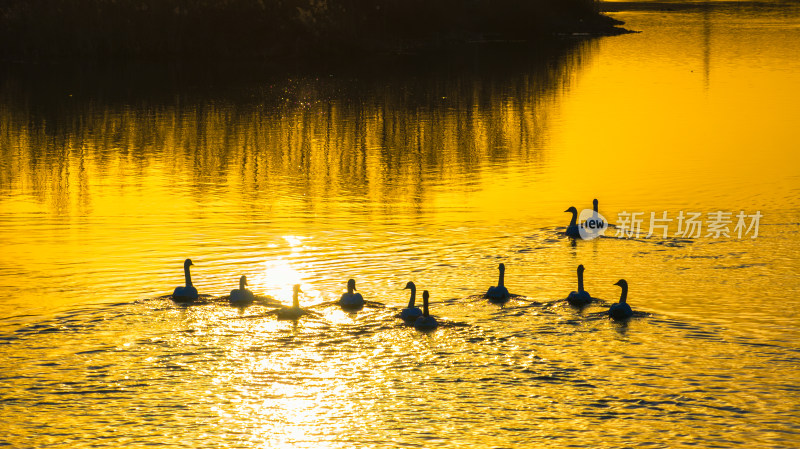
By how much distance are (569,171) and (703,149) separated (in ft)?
19.8

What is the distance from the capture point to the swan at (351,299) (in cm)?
1966

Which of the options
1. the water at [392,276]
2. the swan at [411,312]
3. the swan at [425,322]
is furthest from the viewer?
the swan at [411,312]

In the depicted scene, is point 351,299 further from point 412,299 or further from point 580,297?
point 580,297

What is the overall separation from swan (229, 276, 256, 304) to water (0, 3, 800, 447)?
0.20 m

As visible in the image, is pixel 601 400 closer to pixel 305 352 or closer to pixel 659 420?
pixel 659 420

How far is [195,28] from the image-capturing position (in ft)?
244

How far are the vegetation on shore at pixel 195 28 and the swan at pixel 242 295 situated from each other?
2150 inches

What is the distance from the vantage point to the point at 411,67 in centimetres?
6856

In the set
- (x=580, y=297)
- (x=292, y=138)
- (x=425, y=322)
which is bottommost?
(x=425, y=322)

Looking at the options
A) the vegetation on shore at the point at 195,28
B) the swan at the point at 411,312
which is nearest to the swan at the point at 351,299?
the swan at the point at 411,312

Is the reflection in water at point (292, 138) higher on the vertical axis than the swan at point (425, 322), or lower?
higher

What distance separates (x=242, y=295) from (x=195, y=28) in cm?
5721

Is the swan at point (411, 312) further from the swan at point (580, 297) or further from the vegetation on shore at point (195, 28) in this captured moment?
the vegetation on shore at point (195, 28)

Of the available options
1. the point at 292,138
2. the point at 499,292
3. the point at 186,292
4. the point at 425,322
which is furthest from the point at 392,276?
the point at 292,138
